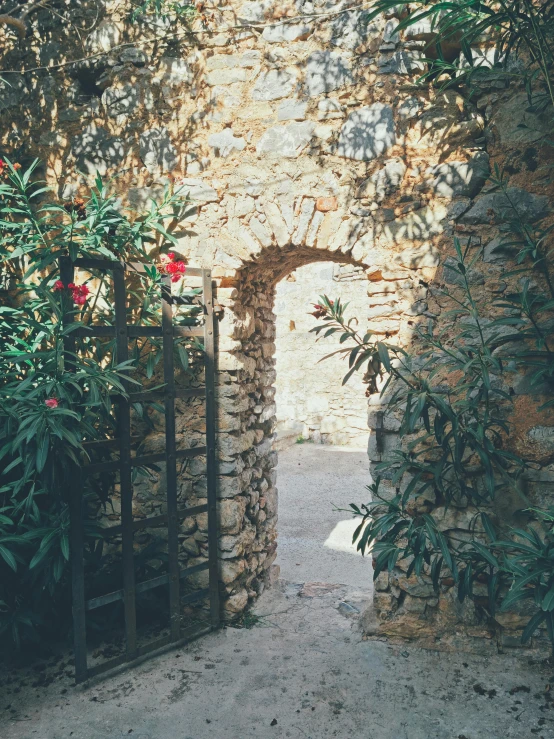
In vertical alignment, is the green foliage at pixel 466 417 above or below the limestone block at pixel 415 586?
above

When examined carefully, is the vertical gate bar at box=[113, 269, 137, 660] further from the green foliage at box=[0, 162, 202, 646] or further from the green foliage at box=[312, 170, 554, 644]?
the green foliage at box=[312, 170, 554, 644]

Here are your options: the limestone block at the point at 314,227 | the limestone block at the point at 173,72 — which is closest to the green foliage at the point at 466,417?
the limestone block at the point at 314,227

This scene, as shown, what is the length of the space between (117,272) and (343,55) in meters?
1.70

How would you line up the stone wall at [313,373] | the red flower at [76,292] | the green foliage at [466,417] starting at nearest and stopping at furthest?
the green foliage at [466,417]
the red flower at [76,292]
the stone wall at [313,373]

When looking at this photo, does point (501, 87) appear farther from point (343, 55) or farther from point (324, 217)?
point (324, 217)

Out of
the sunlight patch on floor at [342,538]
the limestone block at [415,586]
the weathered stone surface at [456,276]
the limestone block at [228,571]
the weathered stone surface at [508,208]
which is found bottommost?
the sunlight patch on floor at [342,538]

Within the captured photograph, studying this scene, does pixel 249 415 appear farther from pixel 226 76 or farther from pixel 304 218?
pixel 226 76

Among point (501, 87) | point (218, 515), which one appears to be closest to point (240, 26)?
point (501, 87)

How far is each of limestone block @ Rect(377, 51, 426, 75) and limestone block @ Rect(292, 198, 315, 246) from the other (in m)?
0.77

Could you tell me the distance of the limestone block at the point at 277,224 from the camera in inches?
126

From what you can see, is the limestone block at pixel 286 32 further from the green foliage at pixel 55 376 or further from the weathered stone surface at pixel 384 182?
the green foliage at pixel 55 376

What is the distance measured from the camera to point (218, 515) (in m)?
3.39

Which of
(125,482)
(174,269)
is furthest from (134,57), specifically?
(125,482)

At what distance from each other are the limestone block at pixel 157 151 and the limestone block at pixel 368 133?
1.04 m
